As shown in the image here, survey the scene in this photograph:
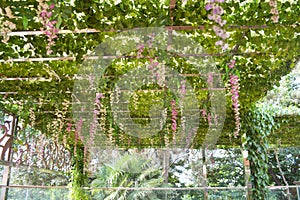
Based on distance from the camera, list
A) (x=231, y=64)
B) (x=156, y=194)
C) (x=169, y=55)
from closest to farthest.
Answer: (x=169, y=55) → (x=231, y=64) → (x=156, y=194)

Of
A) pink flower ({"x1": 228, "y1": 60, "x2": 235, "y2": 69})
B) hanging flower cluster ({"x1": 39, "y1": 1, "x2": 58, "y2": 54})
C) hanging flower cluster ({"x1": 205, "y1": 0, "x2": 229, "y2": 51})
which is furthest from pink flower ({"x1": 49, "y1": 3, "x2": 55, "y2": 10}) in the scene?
pink flower ({"x1": 228, "y1": 60, "x2": 235, "y2": 69})

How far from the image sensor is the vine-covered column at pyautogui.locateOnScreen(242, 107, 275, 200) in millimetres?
3824

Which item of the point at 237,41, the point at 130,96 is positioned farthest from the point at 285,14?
the point at 130,96

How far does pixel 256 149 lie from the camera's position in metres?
3.96

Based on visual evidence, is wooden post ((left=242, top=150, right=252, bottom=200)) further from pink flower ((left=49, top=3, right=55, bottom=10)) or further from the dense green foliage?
pink flower ((left=49, top=3, right=55, bottom=10))

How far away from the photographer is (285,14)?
7.25 ft

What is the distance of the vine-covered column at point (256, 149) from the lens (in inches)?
151

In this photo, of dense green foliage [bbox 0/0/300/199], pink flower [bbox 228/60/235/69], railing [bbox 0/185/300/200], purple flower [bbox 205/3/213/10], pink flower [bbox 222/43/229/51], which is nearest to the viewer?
purple flower [bbox 205/3/213/10]

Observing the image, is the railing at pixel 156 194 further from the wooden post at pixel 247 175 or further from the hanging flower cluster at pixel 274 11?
the hanging flower cluster at pixel 274 11

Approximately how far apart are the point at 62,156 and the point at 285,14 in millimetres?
5540

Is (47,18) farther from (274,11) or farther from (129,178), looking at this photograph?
(129,178)

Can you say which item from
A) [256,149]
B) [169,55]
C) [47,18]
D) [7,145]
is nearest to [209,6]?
[169,55]

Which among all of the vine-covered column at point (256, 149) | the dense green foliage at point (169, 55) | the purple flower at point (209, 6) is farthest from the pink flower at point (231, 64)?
the vine-covered column at point (256, 149)

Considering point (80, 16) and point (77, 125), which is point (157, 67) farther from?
point (77, 125)
